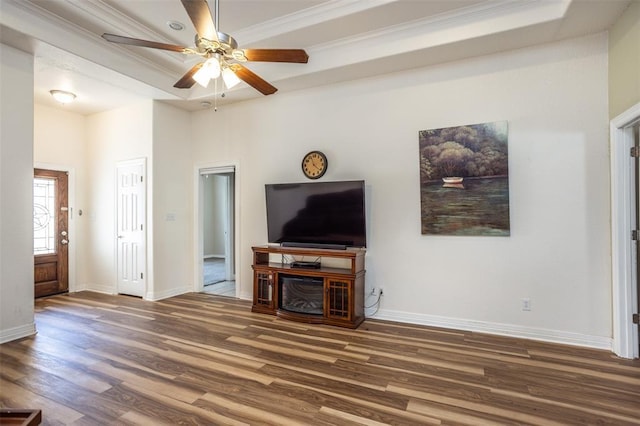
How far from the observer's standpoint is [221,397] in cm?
227

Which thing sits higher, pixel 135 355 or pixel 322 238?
pixel 322 238

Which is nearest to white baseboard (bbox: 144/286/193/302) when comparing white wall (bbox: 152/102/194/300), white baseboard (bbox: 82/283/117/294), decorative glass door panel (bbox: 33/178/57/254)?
white wall (bbox: 152/102/194/300)

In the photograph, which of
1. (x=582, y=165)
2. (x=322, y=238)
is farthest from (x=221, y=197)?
(x=582, y=165)

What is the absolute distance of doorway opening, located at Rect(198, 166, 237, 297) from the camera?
541 cm

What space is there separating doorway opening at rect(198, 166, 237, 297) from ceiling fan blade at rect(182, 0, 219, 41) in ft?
9.69

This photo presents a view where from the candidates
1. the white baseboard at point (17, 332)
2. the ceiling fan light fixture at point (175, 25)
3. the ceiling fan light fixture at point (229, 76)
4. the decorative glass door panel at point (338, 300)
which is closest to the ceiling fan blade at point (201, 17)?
the ceiling fan light fixture at point (229, 76)

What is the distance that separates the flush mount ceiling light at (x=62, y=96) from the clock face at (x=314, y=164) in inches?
141

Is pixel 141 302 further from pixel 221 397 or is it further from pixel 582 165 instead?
pixel 582 165

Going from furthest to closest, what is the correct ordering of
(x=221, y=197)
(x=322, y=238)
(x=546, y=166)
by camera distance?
(x=221, y=197) < (x=322, y=238) < (x=546, y=166)

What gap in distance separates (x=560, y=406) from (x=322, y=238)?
269cm

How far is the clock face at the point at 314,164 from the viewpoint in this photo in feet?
14.0

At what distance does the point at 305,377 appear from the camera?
8.32 feet

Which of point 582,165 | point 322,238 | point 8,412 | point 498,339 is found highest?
point 582,165

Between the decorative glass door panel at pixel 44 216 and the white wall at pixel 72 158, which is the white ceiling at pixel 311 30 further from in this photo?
the decorative glass door panel at pixel 44 216
